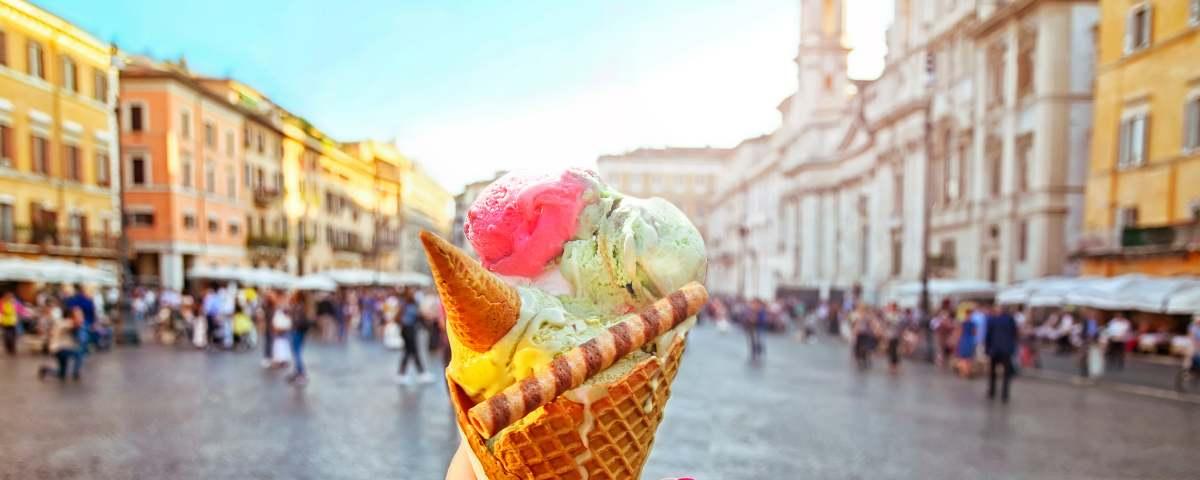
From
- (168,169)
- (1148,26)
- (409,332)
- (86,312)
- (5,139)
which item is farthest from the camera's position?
(168,169)

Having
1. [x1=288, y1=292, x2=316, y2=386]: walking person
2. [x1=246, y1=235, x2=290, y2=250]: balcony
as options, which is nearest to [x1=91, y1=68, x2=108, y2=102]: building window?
[x1=288, y1=292, x2=316, y2=386]: walking person

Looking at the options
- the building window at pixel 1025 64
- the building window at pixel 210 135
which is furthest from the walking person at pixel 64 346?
the building window at pixel 1025 64

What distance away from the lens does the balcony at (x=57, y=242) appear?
16859 mm

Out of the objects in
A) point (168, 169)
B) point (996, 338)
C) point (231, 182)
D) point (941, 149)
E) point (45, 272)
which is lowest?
point (996, 338)

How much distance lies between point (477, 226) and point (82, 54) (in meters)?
4.55

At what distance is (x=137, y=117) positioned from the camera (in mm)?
27047

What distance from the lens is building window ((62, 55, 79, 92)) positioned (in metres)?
4.80

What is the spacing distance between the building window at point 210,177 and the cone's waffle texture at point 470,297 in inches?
1333

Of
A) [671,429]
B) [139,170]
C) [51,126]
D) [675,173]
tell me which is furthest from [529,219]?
[675,173]

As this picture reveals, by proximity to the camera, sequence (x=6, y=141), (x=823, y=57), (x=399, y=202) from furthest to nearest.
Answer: (x=399, y=202)
(x=823, y=57)
(x=6, y=141)

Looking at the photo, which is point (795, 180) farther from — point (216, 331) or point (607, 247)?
point (607, 247)

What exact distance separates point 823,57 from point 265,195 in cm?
3488

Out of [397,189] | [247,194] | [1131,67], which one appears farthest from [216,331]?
[397,189]

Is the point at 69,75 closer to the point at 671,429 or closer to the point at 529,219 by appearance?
the point at 529,219
